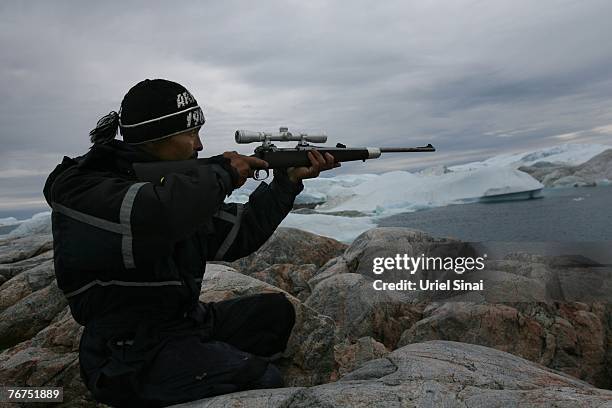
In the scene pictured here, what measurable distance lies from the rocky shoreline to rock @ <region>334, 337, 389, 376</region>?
2cm

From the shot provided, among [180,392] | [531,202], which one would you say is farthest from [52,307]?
[531,202]

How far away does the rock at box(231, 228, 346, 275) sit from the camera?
42.3 feet

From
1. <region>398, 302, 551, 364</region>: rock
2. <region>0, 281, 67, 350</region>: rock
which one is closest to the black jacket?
<region>398, 302, 551, 364</region>: rock

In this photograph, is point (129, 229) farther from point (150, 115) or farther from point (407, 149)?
point (407, 149)

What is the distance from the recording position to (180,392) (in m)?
3.13

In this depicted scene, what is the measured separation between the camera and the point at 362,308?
8273 mm

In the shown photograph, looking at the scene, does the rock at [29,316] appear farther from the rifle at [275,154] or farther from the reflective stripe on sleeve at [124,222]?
the reflective stripe on sleeve at [124,222]

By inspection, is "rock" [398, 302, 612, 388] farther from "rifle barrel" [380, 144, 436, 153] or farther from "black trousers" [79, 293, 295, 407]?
"black trousers" [79, 293, 295, 407]

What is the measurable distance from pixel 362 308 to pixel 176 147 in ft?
18.9

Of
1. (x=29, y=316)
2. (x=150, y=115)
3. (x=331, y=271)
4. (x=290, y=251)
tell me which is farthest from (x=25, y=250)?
(x=150, y=115)

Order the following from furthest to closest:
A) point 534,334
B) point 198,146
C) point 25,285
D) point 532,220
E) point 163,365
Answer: point 532,220 → point 25,285 → point 534,334 → point 198,146 → point 163,365

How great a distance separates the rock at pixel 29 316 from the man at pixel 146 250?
554 cm

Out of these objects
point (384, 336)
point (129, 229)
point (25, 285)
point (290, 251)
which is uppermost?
point (129, 229)

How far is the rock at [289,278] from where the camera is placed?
10086 millimetres
